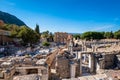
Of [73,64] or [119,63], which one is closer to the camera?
[73,64]

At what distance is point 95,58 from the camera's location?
13789mm

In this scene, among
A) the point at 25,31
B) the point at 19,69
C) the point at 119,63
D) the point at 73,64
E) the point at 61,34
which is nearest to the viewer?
the point at 19,69

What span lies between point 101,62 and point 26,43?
3639 centimetres

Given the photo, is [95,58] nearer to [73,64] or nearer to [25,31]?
[73,64]

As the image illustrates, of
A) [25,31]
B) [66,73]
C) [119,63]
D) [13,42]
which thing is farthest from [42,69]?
[13,42]

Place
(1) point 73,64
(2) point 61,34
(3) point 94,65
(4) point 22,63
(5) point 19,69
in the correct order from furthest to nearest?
(2) point 61,34
(3) point 94,65
(1) point 73,64
(4) point 22,63
(5) point 19,69

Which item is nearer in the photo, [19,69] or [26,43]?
[19,69]

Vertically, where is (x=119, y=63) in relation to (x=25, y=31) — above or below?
below

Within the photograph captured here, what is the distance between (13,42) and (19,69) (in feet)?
143

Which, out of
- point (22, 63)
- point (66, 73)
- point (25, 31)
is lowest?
point (66, 73)

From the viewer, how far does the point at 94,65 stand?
13773mm

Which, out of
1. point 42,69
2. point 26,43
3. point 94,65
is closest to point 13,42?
point 26,43

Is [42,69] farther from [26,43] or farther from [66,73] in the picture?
[26,43]

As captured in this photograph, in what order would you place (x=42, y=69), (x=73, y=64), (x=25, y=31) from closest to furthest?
(x=42, y=69), (x=73, y=64), (x=25, y=31)
